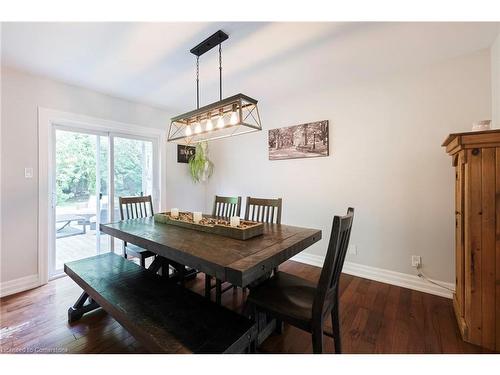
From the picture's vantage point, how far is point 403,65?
2.31m

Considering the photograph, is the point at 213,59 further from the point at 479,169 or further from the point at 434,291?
the point at 434,291

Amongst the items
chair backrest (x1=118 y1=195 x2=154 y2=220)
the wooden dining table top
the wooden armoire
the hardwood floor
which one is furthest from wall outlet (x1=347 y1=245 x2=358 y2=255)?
chair backrest (x1=118 y1=195 x2=154 y2=220)

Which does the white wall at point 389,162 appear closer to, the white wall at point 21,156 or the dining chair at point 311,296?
the dining chair at point 311,296

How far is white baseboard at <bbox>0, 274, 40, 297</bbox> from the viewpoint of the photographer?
229 cm

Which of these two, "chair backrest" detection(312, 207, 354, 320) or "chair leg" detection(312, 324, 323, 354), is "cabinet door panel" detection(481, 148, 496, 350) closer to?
"chair backrest" detection(312, 207, 354, 320)

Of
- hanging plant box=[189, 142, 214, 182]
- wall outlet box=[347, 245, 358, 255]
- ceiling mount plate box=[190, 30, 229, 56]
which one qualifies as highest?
ceiling mount plate box=[190, 30, 229, 56]

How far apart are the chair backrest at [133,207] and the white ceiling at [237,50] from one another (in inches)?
57.2

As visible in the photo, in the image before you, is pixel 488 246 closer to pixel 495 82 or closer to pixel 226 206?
pixel 495 82

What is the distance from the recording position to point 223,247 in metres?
1.45

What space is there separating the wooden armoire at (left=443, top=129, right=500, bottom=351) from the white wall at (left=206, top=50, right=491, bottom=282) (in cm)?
73

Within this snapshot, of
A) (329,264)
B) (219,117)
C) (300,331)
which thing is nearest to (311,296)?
(329,264)

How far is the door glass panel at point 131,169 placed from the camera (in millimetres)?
3303

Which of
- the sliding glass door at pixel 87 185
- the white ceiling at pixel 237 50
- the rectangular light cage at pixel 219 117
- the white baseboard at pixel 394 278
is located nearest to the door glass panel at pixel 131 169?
the sliding glass door at pixel 87 185

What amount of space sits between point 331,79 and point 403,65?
73 cm
